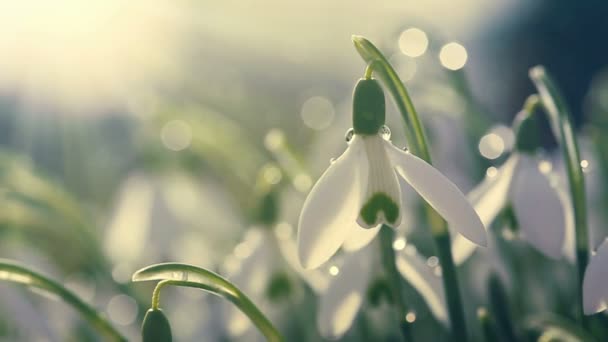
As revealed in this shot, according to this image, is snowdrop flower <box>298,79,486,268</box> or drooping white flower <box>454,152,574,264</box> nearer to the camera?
snowdrop flower <box>298,79,486,268</box>

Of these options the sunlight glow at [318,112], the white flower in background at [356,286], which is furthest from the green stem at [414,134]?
the sunlight glow at [318,112]

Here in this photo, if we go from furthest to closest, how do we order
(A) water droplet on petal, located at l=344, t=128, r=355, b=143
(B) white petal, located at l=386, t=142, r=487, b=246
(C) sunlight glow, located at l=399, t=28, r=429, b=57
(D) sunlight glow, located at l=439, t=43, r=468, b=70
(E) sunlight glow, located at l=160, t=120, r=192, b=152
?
(E) sunlight glow, located at l=160, t=120, r=192, b=152 → (C) sunlight glow, located at l=399, t=28, r=429, b=57 → (D) sunlight glow, located at l=439, t=43, r=468, b=70 → (A) water droplet on petal, located at l=344, t=128, r=355, b=143 → (B) white petal, located at l=386, t=142, r=487, b=246

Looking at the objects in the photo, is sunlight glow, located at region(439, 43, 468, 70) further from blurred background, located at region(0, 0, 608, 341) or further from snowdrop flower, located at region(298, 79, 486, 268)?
snowdrop flower, located at region(298, 79, 486, 268)

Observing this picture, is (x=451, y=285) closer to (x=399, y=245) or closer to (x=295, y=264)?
(x=399, y=245)

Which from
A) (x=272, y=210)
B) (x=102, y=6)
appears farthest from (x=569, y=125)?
(x=102, y=6)

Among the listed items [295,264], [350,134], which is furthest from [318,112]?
[350,134]

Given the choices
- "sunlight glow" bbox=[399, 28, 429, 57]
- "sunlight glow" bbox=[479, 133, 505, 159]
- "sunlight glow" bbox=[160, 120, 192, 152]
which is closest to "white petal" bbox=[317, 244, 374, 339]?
"sunlight glow" bbox=[479, 133, 505, 159]

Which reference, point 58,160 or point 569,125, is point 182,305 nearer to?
point 569,125

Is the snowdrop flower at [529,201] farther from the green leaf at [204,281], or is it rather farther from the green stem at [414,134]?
the green leaf at [204,281]
